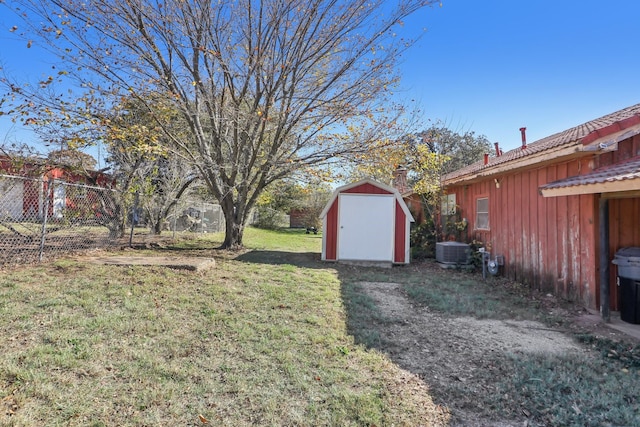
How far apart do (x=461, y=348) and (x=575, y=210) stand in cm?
346

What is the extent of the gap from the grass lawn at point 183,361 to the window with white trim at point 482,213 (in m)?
5.51

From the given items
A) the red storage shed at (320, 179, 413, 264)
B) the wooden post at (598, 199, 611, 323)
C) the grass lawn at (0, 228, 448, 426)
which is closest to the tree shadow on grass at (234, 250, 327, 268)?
the red storage shed at (320, 179, 413, 264)

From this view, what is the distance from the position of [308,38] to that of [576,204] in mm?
6346

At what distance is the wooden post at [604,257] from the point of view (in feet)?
14.5

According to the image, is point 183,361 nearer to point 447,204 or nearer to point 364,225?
point 364,225

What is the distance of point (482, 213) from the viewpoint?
28.5 ft

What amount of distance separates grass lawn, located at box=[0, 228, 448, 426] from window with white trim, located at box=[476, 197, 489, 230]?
551 cm

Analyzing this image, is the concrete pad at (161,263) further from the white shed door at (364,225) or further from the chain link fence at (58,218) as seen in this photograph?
the white shed door at (364,225)

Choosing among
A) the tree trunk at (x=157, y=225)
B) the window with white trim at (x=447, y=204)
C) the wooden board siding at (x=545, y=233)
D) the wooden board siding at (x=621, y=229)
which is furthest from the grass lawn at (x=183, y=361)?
the tree trunk at (x=157, y=225)

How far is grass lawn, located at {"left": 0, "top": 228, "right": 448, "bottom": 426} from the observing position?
7.08 ft

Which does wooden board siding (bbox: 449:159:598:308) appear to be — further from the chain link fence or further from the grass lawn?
the chain link fence

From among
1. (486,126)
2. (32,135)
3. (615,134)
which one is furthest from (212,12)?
(486,126)

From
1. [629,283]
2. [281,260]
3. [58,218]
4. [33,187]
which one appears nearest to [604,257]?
[629,283]

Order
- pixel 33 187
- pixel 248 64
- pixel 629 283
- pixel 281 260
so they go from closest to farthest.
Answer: pixel 629 283, pixel 248 64, pixel 281 260, pixel 33 187
